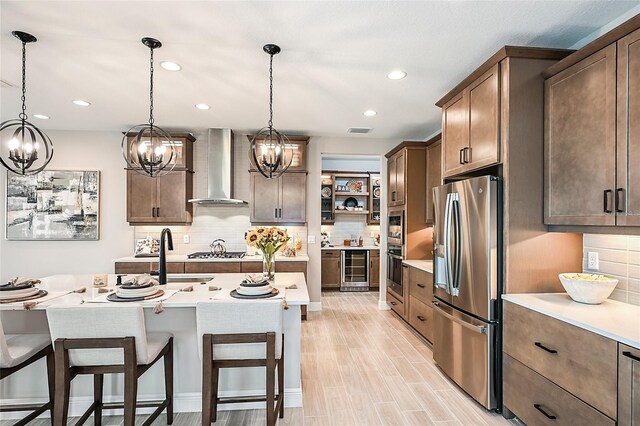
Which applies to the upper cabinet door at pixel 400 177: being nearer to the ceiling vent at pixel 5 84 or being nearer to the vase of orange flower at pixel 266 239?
the vase of orange flower at pixel 266 239

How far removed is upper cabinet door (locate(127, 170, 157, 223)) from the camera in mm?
4852

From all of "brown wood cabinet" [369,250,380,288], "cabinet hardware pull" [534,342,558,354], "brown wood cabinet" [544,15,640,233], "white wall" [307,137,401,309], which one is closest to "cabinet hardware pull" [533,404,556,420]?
"cabinet hardware pull" [534,342,558,354]

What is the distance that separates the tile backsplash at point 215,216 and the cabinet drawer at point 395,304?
237 centimetres

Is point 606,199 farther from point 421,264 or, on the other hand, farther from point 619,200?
point 421,264

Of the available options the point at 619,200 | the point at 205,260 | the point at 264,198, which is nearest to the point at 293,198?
the point at 264,198

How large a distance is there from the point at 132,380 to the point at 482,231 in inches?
96.8

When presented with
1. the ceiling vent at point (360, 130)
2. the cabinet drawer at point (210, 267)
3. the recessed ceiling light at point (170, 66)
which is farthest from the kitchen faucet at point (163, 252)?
the ceiling vent at point (360, 130)

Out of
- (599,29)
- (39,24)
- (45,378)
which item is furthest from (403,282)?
(39,24)

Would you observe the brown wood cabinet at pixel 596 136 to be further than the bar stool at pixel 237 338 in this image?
No

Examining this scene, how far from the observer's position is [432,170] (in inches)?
179

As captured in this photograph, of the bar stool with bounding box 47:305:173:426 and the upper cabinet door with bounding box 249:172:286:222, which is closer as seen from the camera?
the bar stool with bounding box 47:305:173:426

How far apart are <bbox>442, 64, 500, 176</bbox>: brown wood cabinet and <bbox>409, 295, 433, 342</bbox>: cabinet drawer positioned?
5.36 feet

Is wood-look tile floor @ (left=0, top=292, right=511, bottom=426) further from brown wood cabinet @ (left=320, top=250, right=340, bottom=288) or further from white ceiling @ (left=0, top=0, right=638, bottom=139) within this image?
white ceiling @ (left=0, top=0, right=638, bottom=139)

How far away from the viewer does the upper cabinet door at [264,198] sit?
5086 millimetres
